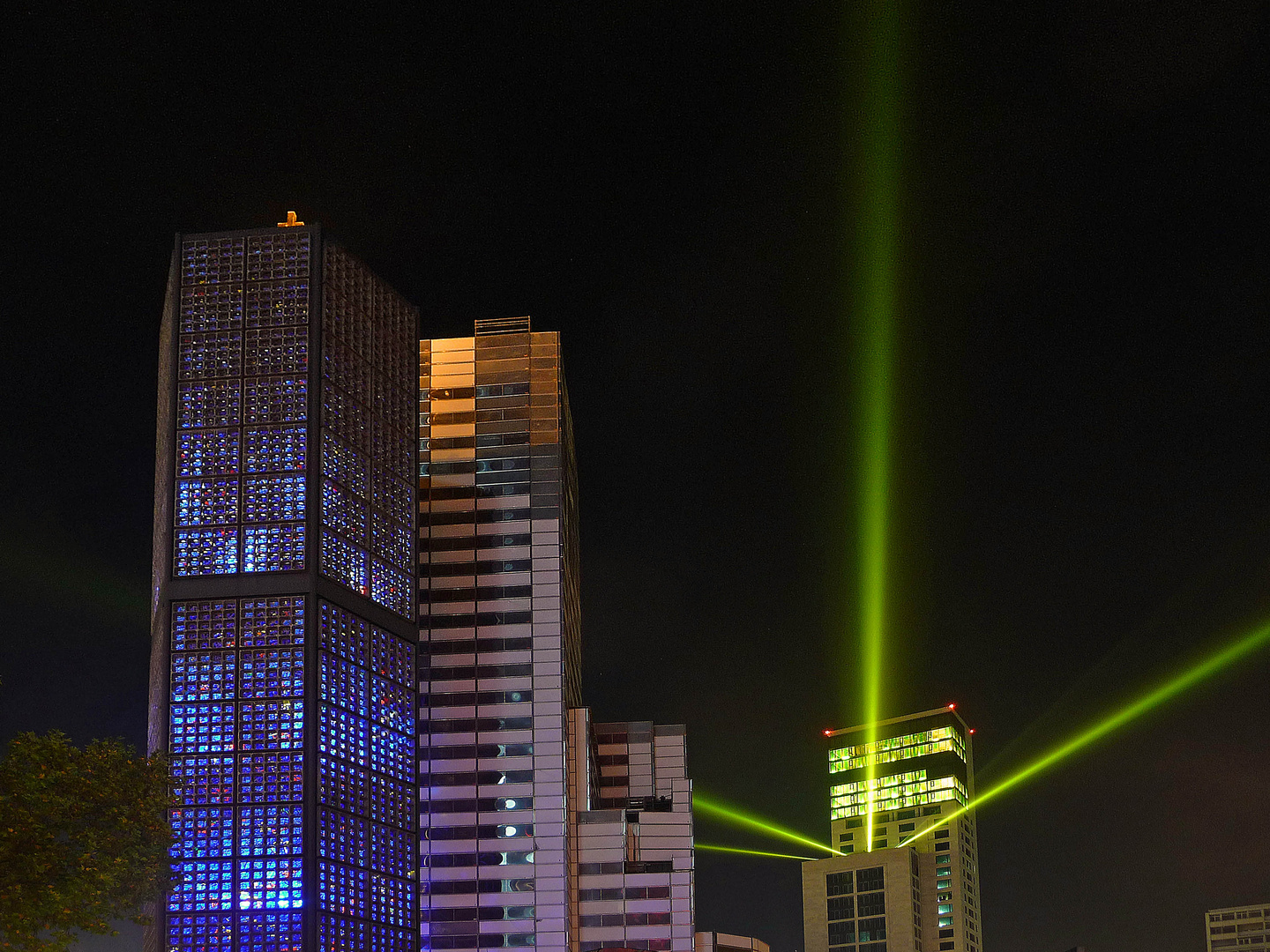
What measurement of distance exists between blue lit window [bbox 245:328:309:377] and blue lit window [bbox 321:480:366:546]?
33.8 feet

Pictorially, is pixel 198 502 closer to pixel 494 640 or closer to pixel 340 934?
pixel 340 934

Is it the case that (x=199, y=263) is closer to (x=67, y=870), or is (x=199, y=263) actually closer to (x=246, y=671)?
(x=246, y=671)

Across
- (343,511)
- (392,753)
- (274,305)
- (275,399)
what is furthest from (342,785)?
(274,305)

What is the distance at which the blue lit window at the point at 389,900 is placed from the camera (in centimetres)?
13925

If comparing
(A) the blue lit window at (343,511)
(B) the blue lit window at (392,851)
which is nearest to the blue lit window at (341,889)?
(B) the blue lit window at (392,851)

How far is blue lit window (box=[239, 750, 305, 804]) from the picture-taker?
13350 centimetres

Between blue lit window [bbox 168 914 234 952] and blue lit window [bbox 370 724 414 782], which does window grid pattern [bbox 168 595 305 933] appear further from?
blue lit window [bbox 370 724 414 782]

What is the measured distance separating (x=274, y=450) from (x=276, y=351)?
8.72 m

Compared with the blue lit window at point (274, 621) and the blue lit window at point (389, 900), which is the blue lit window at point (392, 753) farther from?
the blue lit window at point (274, 621)

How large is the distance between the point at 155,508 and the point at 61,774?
73.4m

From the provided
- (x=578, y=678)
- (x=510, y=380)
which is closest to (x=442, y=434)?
(x=510, y=380)

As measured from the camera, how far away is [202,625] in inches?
5443

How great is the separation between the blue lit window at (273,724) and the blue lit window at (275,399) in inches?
933

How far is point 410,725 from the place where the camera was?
148 m
